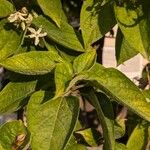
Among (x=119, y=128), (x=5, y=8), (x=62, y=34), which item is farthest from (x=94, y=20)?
(x=119, y=128)

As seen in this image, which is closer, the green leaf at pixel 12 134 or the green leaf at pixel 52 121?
the green leaf at pixel 52 121

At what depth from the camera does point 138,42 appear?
0.85m

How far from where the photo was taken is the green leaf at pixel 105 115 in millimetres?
837

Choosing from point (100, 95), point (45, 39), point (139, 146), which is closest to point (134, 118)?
point (139, 146)

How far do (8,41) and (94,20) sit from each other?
0.16 metres

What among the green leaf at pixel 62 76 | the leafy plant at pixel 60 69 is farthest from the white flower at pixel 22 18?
the green leaf at pixel 62 76

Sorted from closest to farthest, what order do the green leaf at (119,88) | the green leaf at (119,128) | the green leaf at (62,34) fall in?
the green leaf at (119,88) → the green leaf at (62,34) → the green leaf at (119,128)

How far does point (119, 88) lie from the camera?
790 millimetres

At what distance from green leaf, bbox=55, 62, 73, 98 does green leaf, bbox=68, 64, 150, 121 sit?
0.01 metres

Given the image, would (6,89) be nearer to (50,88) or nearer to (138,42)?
(50,88)

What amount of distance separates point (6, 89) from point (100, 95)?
18 cm

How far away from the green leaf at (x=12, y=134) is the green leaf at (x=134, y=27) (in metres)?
0.26

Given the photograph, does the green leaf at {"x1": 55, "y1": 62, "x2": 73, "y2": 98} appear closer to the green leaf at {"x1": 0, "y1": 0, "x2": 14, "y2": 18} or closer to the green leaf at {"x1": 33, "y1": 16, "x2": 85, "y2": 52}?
the green leaf at {"x1": 33, "y1": 16, "x2": 85, "y2": 52}

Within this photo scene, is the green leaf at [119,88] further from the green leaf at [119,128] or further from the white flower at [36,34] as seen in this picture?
the green leaf at [119,128]
